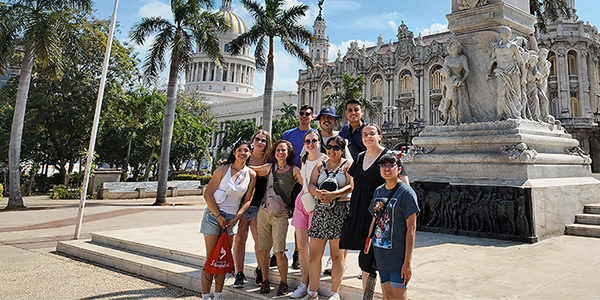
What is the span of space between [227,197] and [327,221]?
1.22 m

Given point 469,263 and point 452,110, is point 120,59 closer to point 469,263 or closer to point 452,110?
point 452,110

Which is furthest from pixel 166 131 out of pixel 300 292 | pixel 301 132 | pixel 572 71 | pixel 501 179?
pixel 572 71

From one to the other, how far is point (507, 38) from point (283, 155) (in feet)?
17.6

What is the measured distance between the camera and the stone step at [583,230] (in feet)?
20.4

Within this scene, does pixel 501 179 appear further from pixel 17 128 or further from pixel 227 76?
pixel 227 76

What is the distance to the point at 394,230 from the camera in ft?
9.56

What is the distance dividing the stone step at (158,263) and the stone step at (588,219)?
520cm

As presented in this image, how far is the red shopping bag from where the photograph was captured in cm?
397

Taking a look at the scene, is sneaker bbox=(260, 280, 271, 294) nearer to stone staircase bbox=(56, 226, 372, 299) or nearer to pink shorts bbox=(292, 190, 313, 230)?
stone staircase bbox=(56, 226, 372, 299)

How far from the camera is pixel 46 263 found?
656 centimetres

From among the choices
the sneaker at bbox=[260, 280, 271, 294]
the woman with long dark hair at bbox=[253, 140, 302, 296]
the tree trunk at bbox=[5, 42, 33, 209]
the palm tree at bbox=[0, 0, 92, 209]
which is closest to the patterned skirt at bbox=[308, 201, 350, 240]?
the woman with long dark hair at bbox=[253, 140, 302, 296]

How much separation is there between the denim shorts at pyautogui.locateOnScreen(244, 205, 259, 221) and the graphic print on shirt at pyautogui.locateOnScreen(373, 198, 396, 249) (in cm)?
195

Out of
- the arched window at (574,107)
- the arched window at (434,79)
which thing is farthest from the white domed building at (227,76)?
the arched window at (574,107)

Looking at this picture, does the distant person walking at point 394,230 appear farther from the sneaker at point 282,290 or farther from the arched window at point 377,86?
the arched window at point 377,86
